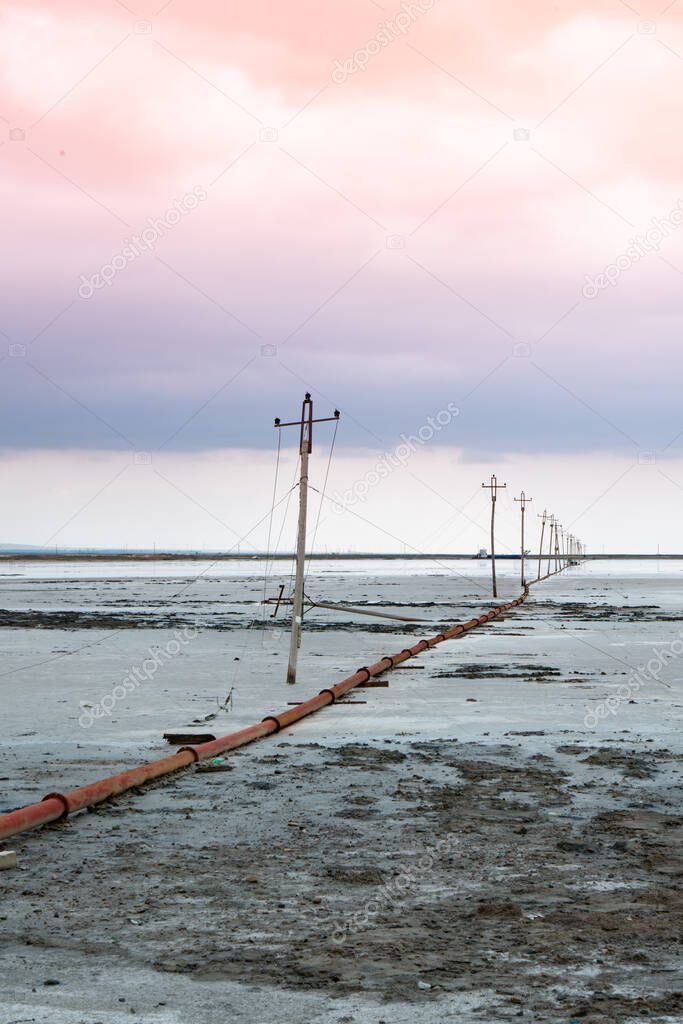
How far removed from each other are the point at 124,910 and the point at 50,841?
2246 millimetres

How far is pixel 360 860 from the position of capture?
28.3 ft

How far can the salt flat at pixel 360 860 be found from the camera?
5.93 meters

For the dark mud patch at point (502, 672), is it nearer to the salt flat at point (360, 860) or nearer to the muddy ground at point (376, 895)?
the salt flat at point (360, 860)

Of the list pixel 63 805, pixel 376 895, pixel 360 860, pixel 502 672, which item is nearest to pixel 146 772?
pixel 63 805

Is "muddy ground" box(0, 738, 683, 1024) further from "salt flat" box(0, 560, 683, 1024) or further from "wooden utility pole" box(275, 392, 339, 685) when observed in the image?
"wooden utility pole" box(275, 392, 339, 685)

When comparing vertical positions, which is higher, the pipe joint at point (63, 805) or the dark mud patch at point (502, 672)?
the pipe joint at point (63, 805)

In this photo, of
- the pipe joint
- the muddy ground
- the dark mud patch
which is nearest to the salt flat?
the muddy ground

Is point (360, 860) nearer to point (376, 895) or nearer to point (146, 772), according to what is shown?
point (376, 895)

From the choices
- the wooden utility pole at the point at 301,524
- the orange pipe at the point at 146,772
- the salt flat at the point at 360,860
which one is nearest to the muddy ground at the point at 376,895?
the salt flat at the point at 360,860

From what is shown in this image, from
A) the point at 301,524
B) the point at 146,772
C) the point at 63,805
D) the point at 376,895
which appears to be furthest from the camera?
the point at 301,524

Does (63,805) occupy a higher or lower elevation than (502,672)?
higher

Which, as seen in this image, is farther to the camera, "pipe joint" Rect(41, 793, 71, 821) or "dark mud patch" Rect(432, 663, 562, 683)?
"dark mud patch" Rect(432, 663, 562, 683)

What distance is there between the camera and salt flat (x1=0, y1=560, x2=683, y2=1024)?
19.5ft

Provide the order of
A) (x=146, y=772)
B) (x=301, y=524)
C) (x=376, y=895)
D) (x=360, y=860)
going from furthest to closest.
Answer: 1. (x=301, y=524)
2. (x=146, y=772)
3. (x=360, y=860)
4. (x=376, y=895)
